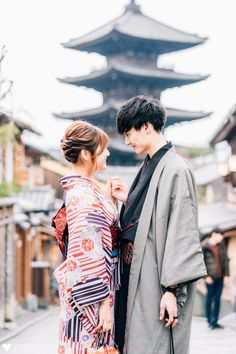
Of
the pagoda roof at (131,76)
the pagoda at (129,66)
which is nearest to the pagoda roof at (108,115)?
the pagoda at (129,66)

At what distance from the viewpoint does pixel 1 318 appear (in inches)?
664

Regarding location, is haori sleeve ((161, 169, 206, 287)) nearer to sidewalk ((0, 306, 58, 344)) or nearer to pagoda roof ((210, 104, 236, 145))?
sidewalk ((0, 306, 58, 344))

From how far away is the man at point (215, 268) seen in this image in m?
13.6

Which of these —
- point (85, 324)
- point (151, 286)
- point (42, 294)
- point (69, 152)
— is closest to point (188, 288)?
point (151, 286)

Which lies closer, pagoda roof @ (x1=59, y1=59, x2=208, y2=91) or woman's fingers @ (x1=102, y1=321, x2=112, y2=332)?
woman's fingers @ (x1=102, y1=321, x2=112, y2=332)

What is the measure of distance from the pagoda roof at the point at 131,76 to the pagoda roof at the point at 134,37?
3.45ft

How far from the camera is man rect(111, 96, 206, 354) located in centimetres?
385

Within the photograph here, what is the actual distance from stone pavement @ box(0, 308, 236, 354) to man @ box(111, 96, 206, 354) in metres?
6.50

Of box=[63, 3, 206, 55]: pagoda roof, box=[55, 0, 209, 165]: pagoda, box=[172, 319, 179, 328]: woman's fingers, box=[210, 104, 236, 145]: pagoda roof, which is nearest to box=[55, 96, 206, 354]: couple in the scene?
box=[172, 319, 179, 328]: woman's fingers

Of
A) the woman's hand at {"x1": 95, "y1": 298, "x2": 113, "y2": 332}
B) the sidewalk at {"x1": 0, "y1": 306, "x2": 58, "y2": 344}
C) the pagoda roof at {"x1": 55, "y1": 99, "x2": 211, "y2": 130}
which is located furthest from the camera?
the pagoda roof at {"x1": 55, "y1": 99, "x2": 211, "y2": 130}

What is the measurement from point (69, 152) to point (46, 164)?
1257 inches

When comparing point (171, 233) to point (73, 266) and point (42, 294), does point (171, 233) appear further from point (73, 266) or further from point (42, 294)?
point (42, 294)

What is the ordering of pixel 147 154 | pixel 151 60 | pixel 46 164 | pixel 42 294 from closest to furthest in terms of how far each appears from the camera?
pixel 147 154 < pixel 42 294 < pixel 46 164 < pixel 151 60

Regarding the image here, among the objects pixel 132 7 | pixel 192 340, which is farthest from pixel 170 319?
pixel 132 7
